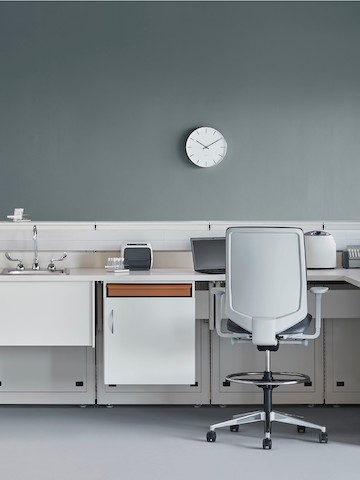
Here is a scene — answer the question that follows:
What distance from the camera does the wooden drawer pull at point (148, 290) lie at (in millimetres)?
4516

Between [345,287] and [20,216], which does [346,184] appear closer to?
[345,287]

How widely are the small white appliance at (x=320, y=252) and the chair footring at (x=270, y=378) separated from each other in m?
0.65

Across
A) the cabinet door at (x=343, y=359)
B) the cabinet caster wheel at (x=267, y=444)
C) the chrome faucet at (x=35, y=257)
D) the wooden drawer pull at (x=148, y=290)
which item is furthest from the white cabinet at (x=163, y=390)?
the cabinet caster wheel at (x=267, y=444)

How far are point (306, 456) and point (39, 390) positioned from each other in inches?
69.3

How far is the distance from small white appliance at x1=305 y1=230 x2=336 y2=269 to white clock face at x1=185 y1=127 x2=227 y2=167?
7.62 ft

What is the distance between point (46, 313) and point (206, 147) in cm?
298

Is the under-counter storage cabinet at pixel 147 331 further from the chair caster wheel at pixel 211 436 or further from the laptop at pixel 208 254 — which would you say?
the chair caster wheel at pixel 211 436

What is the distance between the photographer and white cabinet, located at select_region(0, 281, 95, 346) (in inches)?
178

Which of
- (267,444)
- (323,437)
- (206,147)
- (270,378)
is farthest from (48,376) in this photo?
(206,147)

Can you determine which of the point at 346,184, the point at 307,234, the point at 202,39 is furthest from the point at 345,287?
the point at 202,39

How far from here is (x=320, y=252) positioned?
4867 mm

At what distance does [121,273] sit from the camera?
4.66m

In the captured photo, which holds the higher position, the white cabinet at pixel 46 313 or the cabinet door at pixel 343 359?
the white cabinet at pixel 46 313

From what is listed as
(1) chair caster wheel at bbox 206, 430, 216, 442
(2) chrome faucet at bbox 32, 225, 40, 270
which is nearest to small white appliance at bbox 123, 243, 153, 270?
(2) chrome faucet at bbox 32, 225, 40, 270
